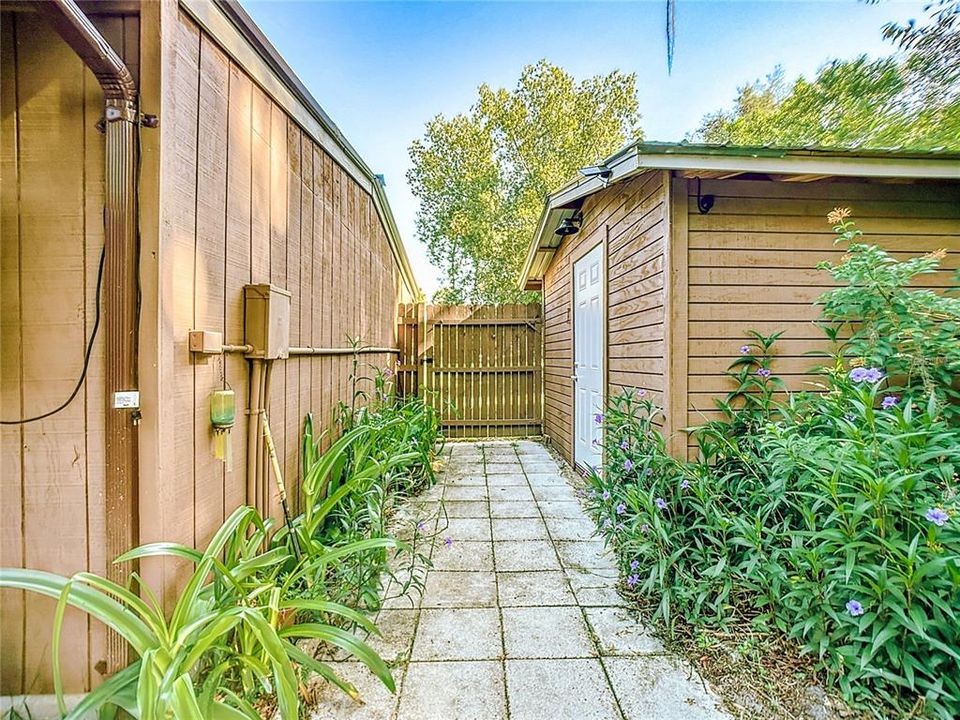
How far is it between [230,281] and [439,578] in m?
1.78

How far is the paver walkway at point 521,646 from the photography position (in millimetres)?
1437

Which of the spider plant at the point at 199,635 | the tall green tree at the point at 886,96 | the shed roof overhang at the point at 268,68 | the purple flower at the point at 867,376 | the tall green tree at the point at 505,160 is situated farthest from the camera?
the tall green tree at the point at 505,160

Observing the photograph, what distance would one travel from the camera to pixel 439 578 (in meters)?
2.30

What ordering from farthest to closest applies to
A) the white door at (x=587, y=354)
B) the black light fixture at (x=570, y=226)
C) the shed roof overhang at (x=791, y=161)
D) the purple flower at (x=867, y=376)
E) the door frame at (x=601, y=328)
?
the black light fixture at (x=570, y=226), the white door at (x=587, y=354), the door frame at (x=601, y=328), the shed roof overhang at (x=791, y=161), the purple flower at (x=867, y=376)

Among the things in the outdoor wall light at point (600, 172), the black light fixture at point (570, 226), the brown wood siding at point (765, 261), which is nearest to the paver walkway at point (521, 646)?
the brown wood siding at point (765, 261)

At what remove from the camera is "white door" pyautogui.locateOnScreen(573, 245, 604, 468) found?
3.61m

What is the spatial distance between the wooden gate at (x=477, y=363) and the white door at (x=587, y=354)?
1633 mm

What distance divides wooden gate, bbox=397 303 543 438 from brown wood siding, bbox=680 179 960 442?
370 cm

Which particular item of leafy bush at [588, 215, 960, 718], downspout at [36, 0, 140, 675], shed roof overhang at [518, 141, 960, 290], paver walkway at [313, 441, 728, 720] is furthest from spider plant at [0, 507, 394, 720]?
shed roof overhang at [518, 141, 960, 290]

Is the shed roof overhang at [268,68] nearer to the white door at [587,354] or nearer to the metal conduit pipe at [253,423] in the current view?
the metal conduit pipe at [253,423]

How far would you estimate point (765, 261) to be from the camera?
7.88 feet

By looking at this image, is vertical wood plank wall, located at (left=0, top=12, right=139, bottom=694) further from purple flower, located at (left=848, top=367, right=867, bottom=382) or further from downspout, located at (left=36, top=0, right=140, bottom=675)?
purple flower, located at (left=848, top=367, right=867, bottom=382)

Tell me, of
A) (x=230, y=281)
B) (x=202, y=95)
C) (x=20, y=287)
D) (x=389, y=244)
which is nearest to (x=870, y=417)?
(x=230, y=281)

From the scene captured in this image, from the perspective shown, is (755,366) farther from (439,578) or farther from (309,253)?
(309,253)
